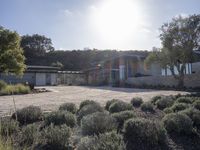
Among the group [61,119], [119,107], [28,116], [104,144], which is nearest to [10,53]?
[28,116]

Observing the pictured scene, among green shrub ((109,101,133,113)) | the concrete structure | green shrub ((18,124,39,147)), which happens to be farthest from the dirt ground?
the concrete structure

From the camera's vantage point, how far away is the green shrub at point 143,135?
16.3 ft

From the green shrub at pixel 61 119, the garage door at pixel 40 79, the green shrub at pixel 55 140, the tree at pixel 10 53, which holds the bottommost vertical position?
the green shrub at pixel 55 140

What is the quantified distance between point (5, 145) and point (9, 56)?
69.5 ft

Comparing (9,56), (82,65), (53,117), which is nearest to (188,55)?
(9,56)

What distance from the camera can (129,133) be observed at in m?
5.40

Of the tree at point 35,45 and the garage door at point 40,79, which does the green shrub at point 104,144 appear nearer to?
the garage door at point 40,79

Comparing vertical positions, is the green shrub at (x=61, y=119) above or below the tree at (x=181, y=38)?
below

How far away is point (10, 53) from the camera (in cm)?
2377

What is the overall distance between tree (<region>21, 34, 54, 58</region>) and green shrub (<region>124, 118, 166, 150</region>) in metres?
59.8

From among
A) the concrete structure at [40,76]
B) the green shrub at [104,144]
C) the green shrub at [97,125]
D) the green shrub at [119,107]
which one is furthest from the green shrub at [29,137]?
the concrete structure at [40,76]

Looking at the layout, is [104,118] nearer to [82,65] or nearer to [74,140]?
[74,140]

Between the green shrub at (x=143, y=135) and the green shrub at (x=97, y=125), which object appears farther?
the green shrub at (x=97, y=125)

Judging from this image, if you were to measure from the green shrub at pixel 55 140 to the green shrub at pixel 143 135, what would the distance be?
44.9 inches
